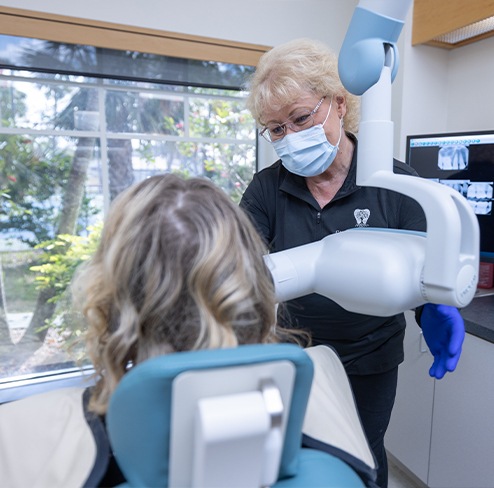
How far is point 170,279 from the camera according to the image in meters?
0.56

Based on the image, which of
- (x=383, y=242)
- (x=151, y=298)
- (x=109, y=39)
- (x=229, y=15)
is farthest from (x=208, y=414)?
(x=229, y=15)

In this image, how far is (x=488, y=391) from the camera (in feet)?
5.15

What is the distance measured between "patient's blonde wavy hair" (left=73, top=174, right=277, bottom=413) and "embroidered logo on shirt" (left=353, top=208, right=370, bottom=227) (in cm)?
62

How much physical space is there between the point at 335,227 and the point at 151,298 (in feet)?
2.47

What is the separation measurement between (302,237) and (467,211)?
1.89 feet

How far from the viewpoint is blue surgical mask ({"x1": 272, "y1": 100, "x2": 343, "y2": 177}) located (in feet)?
3.87

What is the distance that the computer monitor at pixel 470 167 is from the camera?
1.79m

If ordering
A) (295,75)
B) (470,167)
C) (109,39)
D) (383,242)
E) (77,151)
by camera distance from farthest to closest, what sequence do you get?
(77,151) < (109,39) < (470,167) < (295,75) < (383,242)

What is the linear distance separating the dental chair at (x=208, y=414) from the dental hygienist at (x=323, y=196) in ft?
2.06

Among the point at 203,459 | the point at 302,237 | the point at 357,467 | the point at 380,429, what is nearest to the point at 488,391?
the point at 380,429

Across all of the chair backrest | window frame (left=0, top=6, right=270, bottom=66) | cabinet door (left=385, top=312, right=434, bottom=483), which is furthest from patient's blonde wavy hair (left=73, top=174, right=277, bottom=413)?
window frame (left=0, top=6, right=270, bottom=66)

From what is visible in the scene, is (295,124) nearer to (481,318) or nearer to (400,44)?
(481,318)

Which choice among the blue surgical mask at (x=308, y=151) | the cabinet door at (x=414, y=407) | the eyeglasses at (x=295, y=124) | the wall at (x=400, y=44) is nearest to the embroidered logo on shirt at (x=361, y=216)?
the blue surgical mask at (x=308, y=151)

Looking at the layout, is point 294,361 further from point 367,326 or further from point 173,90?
point 173,90
